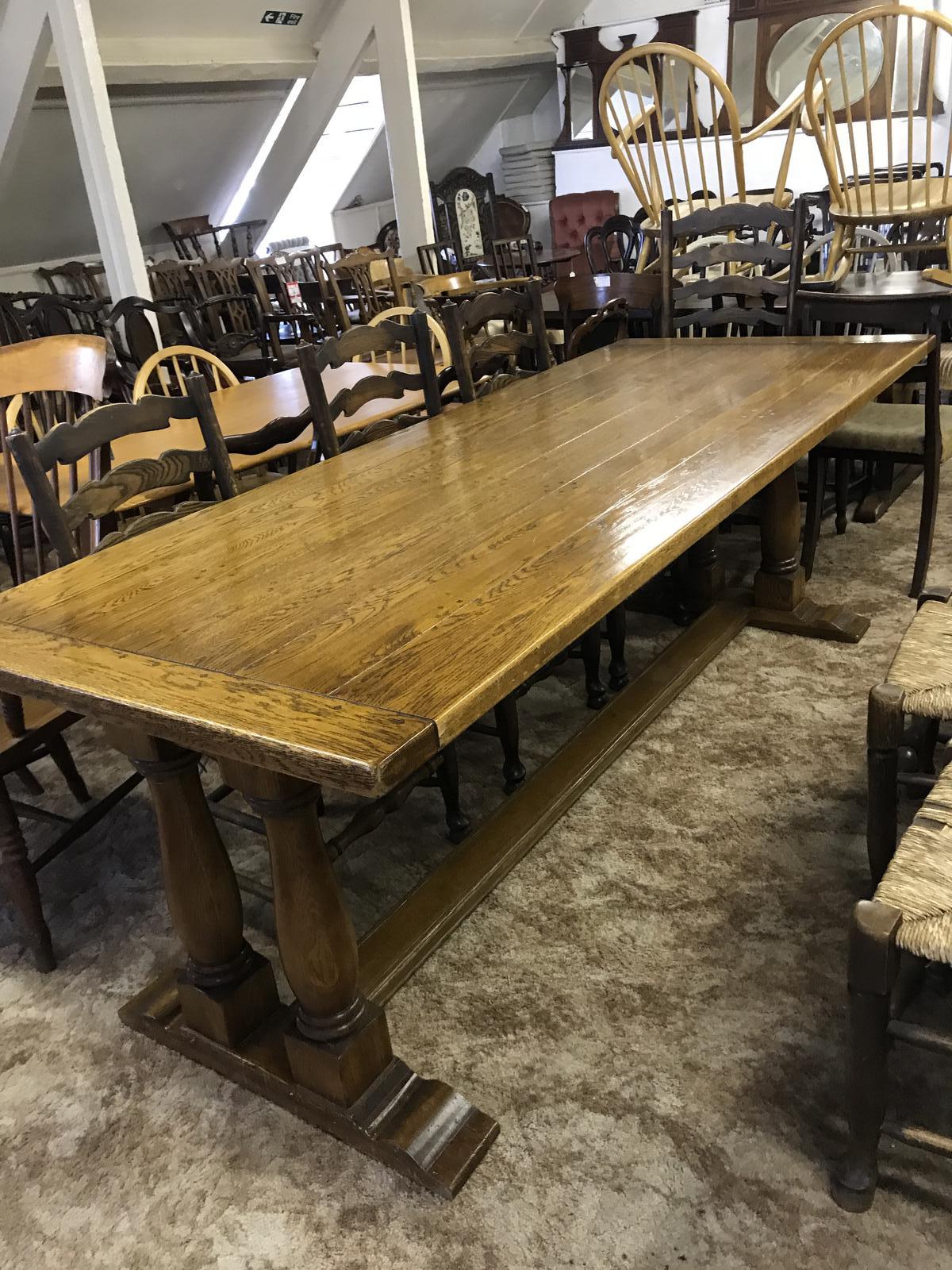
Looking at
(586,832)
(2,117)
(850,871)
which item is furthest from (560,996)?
(2,117)

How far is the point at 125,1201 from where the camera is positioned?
1.42 meters

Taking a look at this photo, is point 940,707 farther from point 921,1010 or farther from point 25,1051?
point 25,1051

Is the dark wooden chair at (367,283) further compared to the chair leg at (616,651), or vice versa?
the dark wooden chair at (367,283)

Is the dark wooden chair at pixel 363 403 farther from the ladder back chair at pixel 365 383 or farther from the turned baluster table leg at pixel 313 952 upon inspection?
the turned baluster table leg at pixel 313 952

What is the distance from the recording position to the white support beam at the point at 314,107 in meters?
6.78

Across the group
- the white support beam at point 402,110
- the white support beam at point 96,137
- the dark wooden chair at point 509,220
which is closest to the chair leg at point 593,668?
the white support beam at point 96,137

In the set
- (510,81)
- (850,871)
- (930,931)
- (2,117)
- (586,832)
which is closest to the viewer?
(930,931)

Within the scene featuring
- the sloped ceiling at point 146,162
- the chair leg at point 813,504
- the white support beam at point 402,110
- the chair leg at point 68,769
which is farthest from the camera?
the sloped ceiling at point 146,162

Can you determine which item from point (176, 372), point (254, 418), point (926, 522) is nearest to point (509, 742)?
point (254, 418)

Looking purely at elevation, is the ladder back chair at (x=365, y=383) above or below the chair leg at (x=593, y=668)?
above

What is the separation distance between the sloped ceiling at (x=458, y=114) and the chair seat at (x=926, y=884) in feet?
27.9

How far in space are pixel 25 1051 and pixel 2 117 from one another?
562cm

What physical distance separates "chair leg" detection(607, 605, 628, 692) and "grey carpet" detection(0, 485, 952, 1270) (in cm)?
30

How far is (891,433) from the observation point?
2756mm
